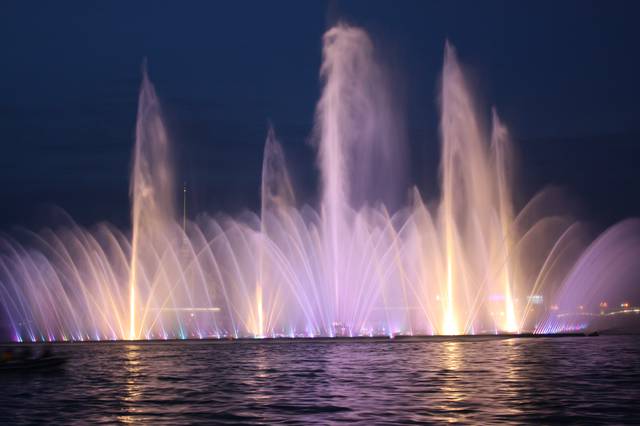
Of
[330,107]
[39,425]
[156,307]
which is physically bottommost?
[39,425]

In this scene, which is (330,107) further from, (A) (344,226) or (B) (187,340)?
(B) (187,340)

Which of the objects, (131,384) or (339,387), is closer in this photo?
(339,387)

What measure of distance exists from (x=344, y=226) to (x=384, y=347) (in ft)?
27.1

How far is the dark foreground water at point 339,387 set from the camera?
19.0m

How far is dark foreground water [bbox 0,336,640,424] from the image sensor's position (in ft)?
62.2

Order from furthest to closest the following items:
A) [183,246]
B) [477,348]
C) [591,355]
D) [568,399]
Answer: [183,246] → [477,348] → [591,355] → [568,399]

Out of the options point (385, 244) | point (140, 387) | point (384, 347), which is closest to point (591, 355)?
point (384, 347)

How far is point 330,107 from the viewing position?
48719mm

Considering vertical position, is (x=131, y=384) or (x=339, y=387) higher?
(x=131, y=384)

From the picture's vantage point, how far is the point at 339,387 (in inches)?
942

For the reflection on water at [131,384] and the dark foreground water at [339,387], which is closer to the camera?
the dark foreground water at [339,387]

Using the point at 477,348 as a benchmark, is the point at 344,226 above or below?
above

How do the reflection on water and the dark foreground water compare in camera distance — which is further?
the reflection on water

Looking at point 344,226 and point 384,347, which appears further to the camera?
point 344,226
